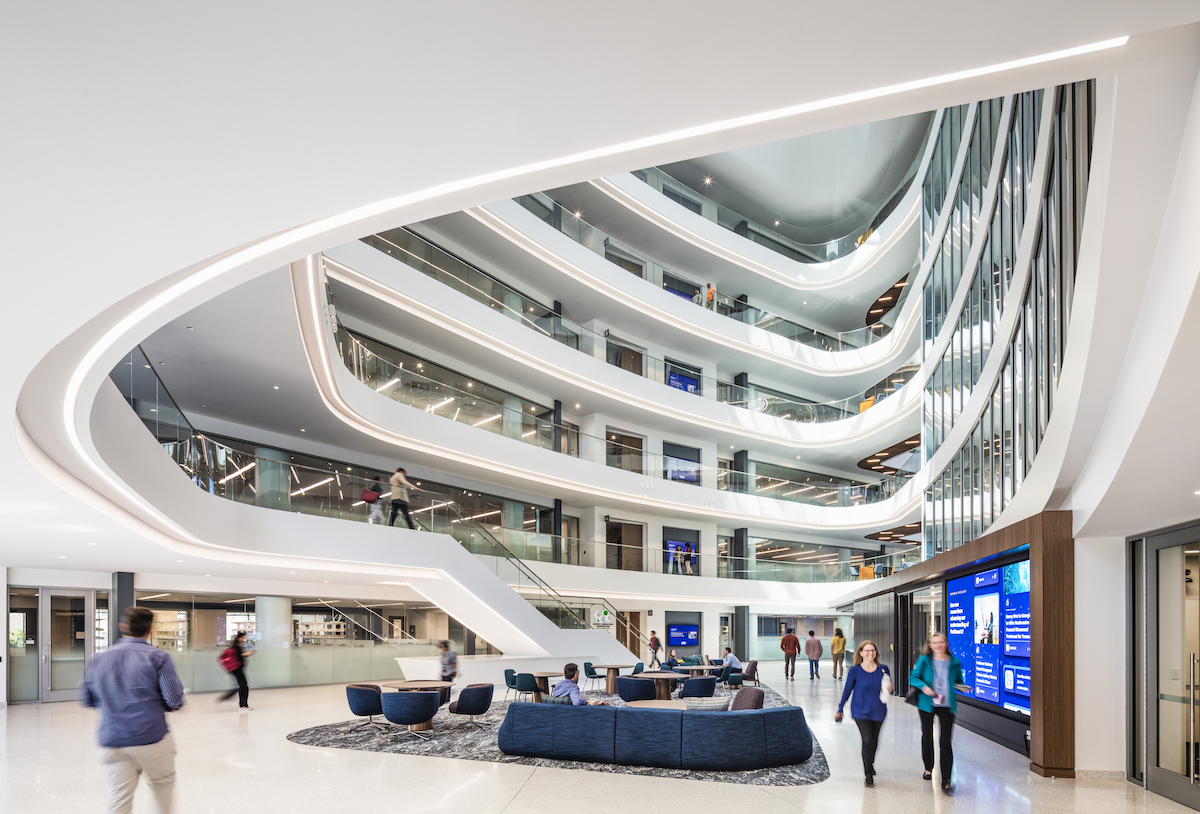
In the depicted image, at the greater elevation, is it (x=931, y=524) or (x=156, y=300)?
(x=156, y=300)

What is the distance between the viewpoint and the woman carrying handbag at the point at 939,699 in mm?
8383

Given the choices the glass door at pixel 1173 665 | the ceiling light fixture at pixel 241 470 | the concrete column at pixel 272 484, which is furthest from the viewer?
the concrete column at pixel 272 484

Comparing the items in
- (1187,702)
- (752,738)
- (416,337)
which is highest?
(416,337)

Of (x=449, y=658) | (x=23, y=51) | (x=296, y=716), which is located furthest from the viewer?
(x=449, y=658)

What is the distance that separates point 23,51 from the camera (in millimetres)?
2324

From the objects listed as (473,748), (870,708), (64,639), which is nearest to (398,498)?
(473,748)

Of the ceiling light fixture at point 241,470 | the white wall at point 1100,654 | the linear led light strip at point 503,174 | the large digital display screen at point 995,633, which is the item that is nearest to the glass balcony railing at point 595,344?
the ceiling light fixture at point 241,470

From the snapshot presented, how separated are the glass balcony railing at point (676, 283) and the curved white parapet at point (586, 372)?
3.79 meters

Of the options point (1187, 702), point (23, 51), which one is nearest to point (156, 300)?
point (23, 51)

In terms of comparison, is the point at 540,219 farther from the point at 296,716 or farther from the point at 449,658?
the point at 296,716

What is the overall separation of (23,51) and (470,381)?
21.6 metres

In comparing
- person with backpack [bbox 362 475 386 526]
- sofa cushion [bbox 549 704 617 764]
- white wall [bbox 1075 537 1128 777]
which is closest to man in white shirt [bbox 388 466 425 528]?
person with backpack [bbox 362 475 386 526]

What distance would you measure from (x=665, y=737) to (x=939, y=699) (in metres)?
2.91

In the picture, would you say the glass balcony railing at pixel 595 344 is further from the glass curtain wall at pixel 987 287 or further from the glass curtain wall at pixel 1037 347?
the glass curtain wall at pixel 1037 347
